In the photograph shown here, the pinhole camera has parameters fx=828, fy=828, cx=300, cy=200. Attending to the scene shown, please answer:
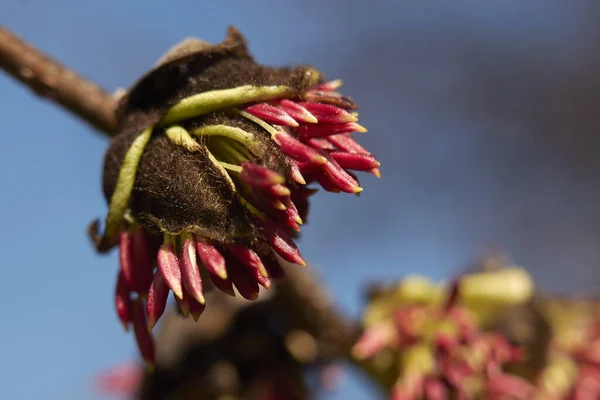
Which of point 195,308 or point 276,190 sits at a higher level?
point 276,190

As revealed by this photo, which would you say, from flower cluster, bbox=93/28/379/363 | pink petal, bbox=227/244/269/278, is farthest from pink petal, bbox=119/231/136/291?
pink petal, bbox=227/244/269/278

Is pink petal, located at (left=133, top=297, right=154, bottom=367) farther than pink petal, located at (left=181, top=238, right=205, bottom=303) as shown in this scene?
Yes

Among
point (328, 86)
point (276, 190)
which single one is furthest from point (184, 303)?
point (328, 86)

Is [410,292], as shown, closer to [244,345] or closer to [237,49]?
[244,345]

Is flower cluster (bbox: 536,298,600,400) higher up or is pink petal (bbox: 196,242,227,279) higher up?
flower cluster (bbox: 536,298,600,400)

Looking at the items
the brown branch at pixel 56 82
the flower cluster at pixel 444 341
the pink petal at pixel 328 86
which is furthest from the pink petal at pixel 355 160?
the flower cluster at pixel 444 341

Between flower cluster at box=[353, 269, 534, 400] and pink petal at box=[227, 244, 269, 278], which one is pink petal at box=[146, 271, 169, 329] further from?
flower cluster at box=[353, 269, 534, 400]

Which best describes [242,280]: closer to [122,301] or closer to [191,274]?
[191,274]

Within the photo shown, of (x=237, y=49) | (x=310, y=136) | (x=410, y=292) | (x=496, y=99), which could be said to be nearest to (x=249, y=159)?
(x=310, y=136)
